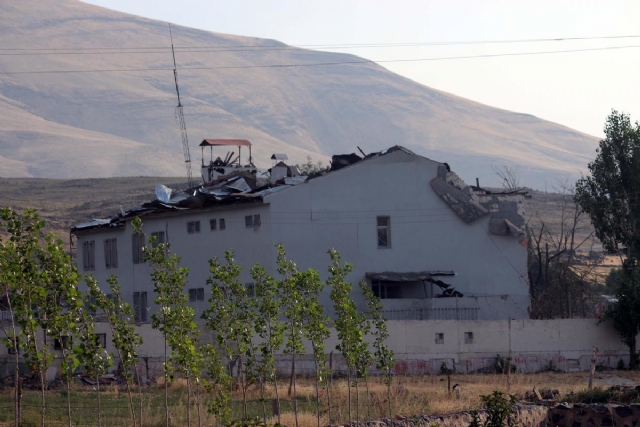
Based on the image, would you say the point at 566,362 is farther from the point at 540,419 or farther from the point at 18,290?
the point at 18,290

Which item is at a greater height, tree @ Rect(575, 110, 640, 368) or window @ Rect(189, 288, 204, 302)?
tree @ Rect(575, 110, 640, 368)

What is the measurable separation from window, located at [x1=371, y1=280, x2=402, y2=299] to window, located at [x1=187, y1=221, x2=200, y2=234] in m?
8.64

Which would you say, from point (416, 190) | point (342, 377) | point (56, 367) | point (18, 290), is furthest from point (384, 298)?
point (18, 290)

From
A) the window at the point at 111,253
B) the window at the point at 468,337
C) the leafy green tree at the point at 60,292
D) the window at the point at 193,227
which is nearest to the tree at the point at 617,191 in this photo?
the window at the point at 468,337

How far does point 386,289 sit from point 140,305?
40.6 ft

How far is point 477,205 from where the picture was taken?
47.9 meters

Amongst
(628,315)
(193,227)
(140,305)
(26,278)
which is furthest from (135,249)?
(26,278)

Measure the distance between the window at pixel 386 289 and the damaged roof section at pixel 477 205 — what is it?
14.9ft

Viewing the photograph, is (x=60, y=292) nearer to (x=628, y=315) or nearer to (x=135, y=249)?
(x=628, y=315)

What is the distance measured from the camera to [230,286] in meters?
24.1

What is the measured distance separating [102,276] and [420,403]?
95.6 feet

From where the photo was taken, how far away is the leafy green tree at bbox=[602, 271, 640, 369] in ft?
135

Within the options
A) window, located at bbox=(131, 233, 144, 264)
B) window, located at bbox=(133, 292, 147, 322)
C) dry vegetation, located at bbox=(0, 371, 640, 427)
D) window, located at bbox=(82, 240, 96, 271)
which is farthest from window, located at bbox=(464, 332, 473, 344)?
window, located at bbox=(82, 240, 96, 271)

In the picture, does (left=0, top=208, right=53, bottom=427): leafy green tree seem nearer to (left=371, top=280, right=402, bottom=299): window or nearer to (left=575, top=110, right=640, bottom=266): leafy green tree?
(left=371, top=280, right=402, bottom=299): window
